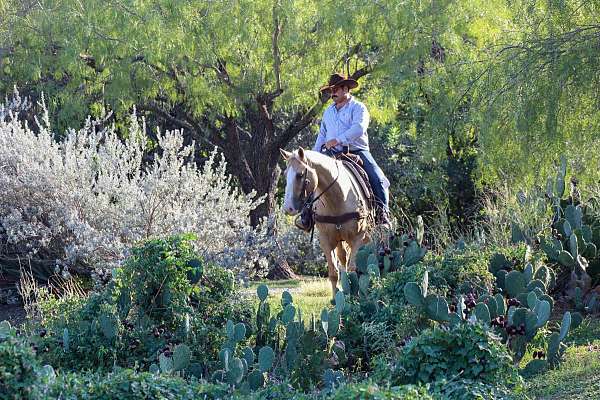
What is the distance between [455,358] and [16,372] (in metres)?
2.99

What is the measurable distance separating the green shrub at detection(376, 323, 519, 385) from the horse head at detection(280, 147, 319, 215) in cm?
444

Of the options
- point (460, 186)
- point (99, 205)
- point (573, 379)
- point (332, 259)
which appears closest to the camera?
point (573, 379)

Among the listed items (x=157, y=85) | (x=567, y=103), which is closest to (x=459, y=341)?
(x=567, y=103)

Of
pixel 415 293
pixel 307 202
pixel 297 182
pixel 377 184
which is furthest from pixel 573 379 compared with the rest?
pixel 377 184

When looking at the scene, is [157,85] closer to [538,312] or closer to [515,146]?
[515,146]

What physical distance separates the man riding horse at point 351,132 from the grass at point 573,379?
3735mm

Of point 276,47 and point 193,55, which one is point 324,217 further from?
point 193,55

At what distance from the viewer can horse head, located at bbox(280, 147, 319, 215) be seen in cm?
1104

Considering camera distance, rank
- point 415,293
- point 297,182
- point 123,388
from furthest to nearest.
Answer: point 297,182 → point 415,293 → point 123,388

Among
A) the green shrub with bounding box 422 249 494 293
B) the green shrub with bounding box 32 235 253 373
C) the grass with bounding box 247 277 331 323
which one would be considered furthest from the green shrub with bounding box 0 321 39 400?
the grass with bounding box 247 277 331 323

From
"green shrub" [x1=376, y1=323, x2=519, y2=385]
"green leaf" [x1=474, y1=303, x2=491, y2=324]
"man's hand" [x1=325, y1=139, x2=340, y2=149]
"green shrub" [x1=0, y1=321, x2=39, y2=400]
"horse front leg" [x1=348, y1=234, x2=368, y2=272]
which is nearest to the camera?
"green shrub" [x1=0, y1=321, x2=39, y2=400]

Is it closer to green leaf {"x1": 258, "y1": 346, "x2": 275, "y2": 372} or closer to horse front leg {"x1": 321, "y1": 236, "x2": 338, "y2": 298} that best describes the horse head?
horse front leg {"x1": 321, "y1": 236, "x2": 338, "y2": 298}

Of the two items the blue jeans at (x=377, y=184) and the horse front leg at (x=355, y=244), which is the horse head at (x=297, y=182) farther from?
the blue jeans at (x=377, y=184)

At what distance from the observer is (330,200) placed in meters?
11.9
